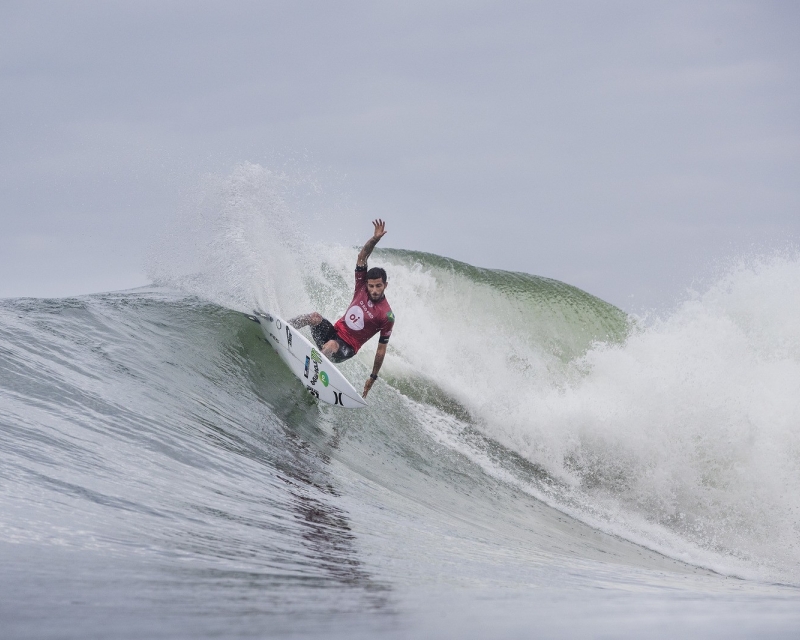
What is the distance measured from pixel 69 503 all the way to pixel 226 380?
15.1 feet

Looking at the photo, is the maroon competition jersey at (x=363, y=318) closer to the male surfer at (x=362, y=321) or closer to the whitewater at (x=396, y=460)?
the male surfer at (x=362, y=321)

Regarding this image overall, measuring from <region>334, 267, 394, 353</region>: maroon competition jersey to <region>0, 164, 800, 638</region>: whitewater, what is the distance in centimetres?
93

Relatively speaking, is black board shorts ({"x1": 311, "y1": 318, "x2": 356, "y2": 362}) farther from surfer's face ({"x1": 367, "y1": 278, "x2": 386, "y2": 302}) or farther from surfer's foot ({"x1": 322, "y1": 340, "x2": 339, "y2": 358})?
surfer's face ({"x1": 367, "y1": 278, "x2": 386, "y2": 302})

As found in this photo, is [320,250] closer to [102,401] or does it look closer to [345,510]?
[102,401]

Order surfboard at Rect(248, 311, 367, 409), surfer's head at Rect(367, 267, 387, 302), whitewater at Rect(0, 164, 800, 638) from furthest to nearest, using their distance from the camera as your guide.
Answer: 1. surfer's head at Rect(367, 267, 387, 302)
2. surfboard at Rect(248, 311, 367, 409)
3. whitewater at Rect(0, 164, 800, 638)

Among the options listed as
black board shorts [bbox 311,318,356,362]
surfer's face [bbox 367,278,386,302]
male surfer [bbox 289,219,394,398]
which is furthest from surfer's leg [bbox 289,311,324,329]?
surfer's face [bbox 367,278,386,302]

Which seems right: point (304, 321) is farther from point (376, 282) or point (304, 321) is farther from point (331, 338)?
point (376, 282)

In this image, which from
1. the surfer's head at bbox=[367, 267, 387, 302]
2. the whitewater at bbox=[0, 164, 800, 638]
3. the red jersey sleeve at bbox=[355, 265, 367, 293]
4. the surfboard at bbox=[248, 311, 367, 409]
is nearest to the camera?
the whitewater at bbox=[0, 164, 800, 638]

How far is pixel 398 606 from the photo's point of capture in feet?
8.33

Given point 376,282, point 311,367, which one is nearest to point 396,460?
point 311,367

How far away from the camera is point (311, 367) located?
Answer: 8.31m

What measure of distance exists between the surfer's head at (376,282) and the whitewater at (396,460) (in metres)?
1.47

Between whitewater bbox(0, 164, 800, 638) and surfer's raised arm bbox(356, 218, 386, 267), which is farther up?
surfer's raised arm bbox(356, 218, 386, 267)

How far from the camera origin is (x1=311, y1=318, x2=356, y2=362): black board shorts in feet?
29.0
